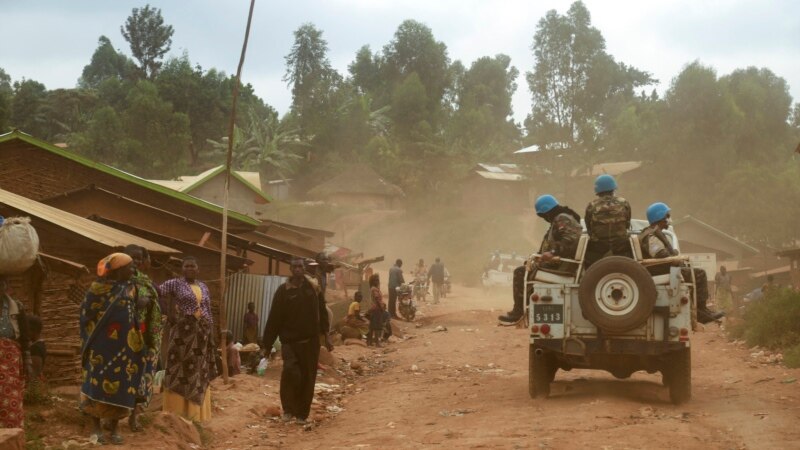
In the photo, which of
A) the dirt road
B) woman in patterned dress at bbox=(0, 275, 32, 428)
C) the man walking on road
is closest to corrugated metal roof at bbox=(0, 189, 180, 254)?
the dirt road

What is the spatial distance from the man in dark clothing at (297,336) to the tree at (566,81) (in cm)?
5414

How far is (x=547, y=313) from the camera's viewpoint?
35.8 ft

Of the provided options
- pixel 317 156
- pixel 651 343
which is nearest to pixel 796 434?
pixel 651 343

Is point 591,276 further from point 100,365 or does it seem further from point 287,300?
point 100,365

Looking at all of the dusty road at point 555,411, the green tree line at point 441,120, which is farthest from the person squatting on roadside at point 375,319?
the green tree line at point 441,120

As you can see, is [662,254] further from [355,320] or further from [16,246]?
[355,320]

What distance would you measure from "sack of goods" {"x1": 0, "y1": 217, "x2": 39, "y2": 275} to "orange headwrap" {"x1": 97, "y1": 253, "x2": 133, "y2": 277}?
69 cm

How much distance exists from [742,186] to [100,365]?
2091 inches

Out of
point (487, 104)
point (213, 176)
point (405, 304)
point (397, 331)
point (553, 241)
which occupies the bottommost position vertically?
point (397, 331)

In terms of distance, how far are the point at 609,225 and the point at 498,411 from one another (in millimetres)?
2430

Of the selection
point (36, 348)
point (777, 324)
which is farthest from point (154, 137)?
point (36, 348)

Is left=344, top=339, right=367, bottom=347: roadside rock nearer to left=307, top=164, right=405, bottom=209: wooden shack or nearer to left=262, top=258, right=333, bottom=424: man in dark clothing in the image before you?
left=262, top=258, right=333, bottom=424: man in dark clothing

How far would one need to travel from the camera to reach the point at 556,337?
10.8m

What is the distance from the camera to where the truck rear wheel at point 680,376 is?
10.8m
